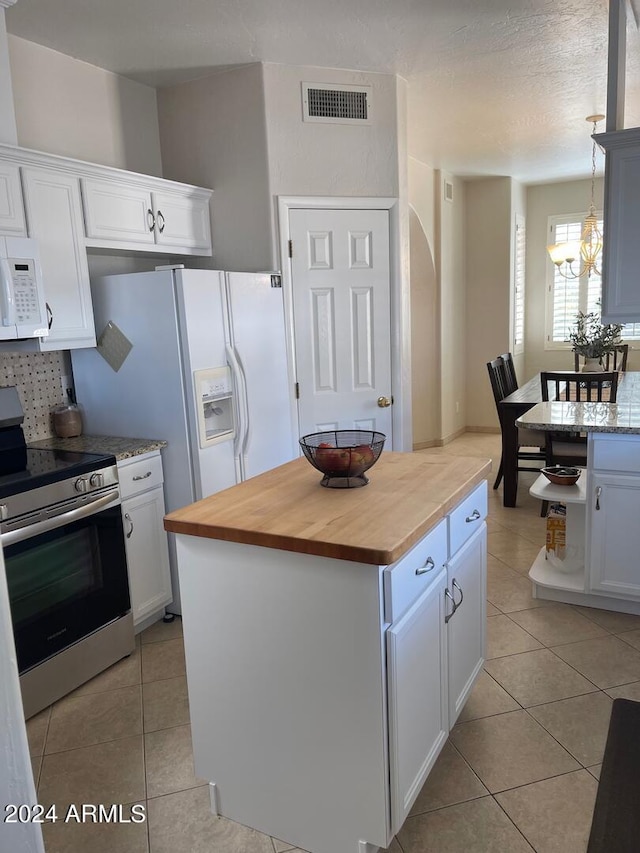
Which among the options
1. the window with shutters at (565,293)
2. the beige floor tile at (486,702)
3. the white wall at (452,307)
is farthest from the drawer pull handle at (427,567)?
the window with shutters at (565,293)

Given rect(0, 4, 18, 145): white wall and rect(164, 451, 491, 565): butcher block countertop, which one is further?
rect(0, 4, 18, 145): white wall

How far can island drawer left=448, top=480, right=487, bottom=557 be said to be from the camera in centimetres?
203

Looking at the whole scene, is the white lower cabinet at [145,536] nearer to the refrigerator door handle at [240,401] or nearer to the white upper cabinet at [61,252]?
the refrigerator door handle at [240,401]

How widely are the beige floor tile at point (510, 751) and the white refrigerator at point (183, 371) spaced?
163cm

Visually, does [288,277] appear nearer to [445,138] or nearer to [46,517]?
[46,517]

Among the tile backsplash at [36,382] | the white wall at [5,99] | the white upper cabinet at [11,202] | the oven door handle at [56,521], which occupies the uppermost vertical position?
the white wall at [5,99]

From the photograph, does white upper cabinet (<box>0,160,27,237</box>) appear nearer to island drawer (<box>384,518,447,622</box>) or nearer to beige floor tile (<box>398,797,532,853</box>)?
island drawer (<box>384,518,447,622</box>)

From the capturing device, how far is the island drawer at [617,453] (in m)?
2.96

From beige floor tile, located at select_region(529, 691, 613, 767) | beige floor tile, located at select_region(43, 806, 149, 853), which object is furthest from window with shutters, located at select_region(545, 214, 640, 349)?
beige floor tile, located at select_region(43, 806, 149, 853)

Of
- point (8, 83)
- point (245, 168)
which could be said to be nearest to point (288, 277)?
point (245, 168)

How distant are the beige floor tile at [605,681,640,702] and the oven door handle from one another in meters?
2.20

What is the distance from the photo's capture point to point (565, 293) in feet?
25.5

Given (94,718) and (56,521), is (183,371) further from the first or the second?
(94,718)

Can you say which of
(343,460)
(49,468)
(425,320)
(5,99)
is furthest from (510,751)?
(425,320)
